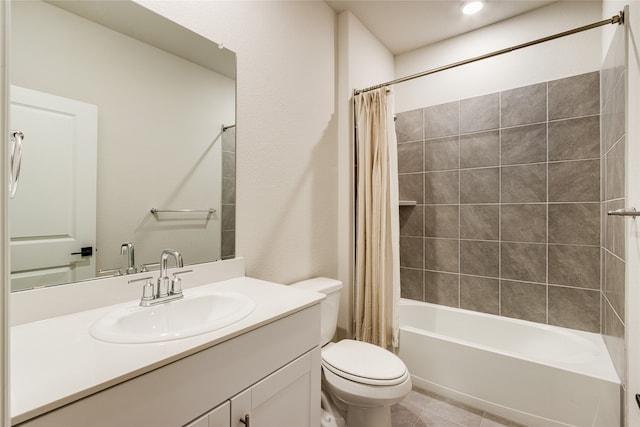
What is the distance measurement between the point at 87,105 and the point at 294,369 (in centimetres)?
118

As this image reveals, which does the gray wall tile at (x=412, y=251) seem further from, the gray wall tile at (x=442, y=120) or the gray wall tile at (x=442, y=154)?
the gray wall tile at (x=442, y=120)

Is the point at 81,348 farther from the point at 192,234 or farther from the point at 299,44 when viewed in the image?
the point at 299,44

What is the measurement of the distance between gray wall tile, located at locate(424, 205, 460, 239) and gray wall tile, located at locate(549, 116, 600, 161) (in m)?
0.76

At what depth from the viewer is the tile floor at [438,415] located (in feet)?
5.48

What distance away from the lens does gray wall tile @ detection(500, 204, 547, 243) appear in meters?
2.09

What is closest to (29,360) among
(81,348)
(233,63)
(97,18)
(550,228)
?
(81,348)

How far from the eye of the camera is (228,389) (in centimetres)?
82

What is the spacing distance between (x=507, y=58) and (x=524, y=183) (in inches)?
38.0

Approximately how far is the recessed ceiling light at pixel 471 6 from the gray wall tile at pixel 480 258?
1710 millimetres

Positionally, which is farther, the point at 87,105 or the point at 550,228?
the point at 550,228

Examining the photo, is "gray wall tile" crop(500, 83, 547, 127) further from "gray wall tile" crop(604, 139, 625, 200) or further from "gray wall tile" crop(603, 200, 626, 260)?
"gray wall tile" crop(603, 200, 626, 260)

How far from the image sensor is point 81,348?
28.0 inches

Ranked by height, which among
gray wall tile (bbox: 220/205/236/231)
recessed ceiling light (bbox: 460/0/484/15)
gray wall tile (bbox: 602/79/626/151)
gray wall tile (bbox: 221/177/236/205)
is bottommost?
gray wall tile (bbox: 220/205/236/231)

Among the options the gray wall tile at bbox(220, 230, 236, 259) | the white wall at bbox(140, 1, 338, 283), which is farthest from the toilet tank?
the gray wall tile at bbox(220, 230, 236, 259)
